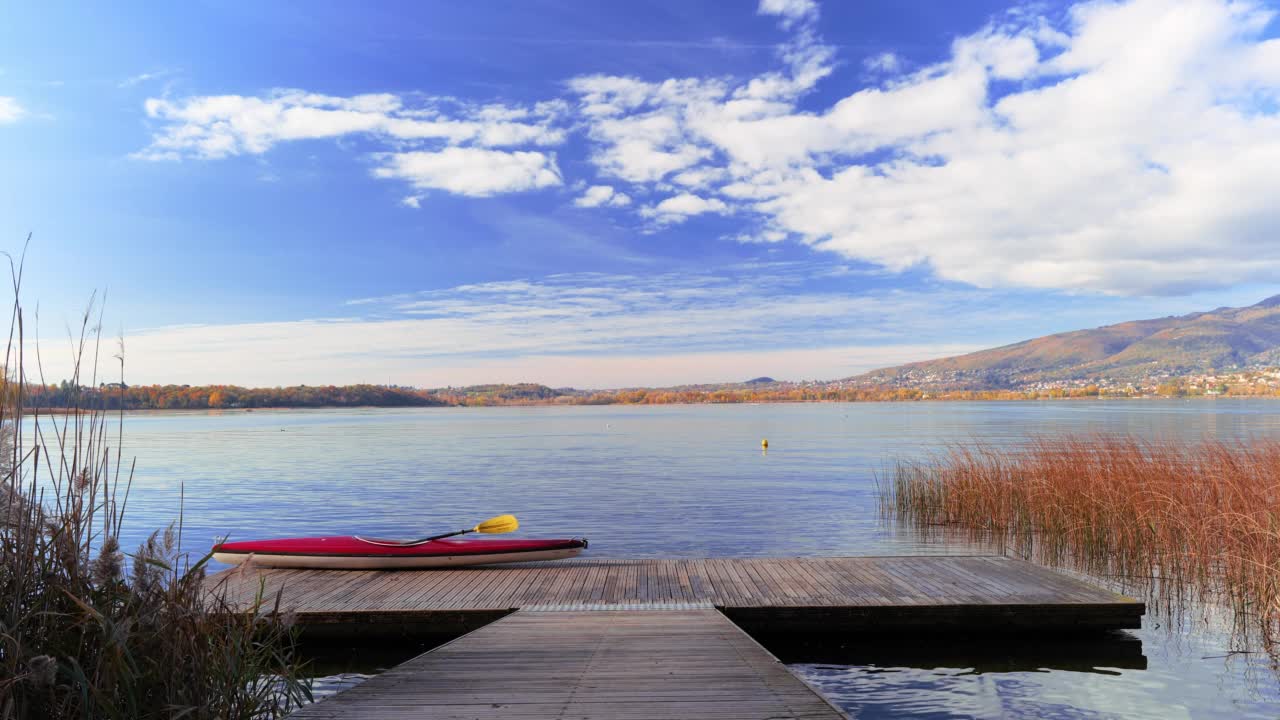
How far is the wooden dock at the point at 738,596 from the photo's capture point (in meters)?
8.06

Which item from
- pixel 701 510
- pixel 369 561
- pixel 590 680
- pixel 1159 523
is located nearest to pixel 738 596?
pixel 590 680

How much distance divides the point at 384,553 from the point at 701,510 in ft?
37.6

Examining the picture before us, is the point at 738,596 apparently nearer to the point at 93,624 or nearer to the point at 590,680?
the point at 590,680

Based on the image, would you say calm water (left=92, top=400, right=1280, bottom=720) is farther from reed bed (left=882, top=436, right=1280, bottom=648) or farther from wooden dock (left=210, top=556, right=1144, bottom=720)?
reed bed (left=882, top=436, right=1280, bottom=648)

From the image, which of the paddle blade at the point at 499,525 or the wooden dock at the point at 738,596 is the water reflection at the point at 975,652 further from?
the paddle blade at the point at 499,525

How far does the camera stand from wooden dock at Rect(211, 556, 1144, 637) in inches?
317

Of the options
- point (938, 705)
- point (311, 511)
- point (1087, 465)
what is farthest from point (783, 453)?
point (938, 705)

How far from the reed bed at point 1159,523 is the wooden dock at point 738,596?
1596mm

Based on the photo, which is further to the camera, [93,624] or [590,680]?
[590,680]

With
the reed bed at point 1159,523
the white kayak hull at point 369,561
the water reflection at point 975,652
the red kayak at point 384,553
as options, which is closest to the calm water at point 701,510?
the water reflection at point 975,652

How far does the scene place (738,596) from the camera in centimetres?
857

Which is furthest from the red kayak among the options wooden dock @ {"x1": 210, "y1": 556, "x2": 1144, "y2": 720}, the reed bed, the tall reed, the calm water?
the reed bed

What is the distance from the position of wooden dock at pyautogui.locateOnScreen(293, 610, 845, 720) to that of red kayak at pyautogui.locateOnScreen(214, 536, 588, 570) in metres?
3.69

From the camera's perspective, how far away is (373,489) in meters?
26.8
